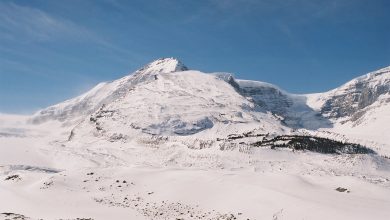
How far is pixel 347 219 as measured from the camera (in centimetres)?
3212

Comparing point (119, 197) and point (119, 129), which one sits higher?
point (119, 129)

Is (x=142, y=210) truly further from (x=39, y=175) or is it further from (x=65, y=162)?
(x=65, y=162)

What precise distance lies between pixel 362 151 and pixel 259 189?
3807 inches

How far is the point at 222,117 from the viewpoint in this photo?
166 meters

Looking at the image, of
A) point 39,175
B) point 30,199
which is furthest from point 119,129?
point 30,199

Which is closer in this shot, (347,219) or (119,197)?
(347,219)

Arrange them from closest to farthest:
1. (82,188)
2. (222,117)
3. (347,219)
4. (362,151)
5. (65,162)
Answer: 1. (347,219)
2. (82,188)
3. (65,162)
4. (362,151)
5. (222,117)

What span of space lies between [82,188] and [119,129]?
9940 centimetres

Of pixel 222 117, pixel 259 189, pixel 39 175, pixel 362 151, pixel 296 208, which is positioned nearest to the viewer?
pixel 296 208

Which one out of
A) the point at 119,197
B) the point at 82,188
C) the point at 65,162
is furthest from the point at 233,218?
the point at 65,162

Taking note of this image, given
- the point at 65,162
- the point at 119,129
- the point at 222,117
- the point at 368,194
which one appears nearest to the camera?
the point at 368,194

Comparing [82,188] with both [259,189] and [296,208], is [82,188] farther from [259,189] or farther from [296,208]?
[296,208]

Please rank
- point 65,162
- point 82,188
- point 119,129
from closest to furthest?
1. point 82,188
2. point 65,162
3. point 119,129

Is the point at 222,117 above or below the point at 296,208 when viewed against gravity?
above
